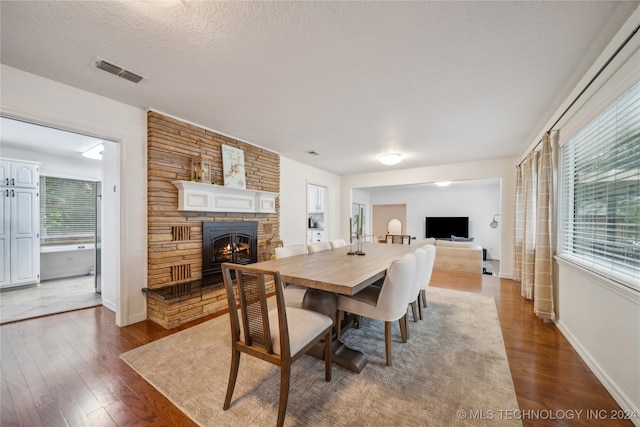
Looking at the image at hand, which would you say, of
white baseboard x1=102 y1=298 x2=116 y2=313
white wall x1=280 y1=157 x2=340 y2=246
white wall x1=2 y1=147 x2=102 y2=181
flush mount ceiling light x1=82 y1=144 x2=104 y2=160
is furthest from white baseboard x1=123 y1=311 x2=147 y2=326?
white wall x1=2 y1=147 x2=102 y2=181

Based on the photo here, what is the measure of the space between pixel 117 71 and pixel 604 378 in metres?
4.38

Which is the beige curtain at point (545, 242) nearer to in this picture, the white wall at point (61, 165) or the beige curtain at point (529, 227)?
the beige curtain at point (529, 227)

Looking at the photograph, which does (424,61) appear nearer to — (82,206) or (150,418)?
(150,418)

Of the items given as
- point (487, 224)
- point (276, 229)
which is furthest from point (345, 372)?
point (487, 224)

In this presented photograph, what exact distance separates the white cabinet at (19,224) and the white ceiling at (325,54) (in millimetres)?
3327

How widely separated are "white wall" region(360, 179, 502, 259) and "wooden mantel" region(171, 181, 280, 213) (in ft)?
18.0

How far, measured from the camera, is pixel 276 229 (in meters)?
4.68

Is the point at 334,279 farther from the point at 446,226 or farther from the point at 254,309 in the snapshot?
the point at 446,226

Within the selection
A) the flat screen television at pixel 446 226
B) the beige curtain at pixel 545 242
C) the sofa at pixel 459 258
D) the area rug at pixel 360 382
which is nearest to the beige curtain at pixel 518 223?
the sofa at pixel 459 258

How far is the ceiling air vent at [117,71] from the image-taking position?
1.95 metres

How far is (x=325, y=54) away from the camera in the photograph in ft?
5.95

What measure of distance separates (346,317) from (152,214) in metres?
2.47

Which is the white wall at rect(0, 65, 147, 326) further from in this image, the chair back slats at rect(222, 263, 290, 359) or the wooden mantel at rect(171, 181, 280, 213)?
the chair back slats at rect(222, 263, 290, 359)

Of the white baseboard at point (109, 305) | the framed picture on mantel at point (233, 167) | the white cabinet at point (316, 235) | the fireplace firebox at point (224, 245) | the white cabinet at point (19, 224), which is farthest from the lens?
the white cabinet at point (316, 235)
